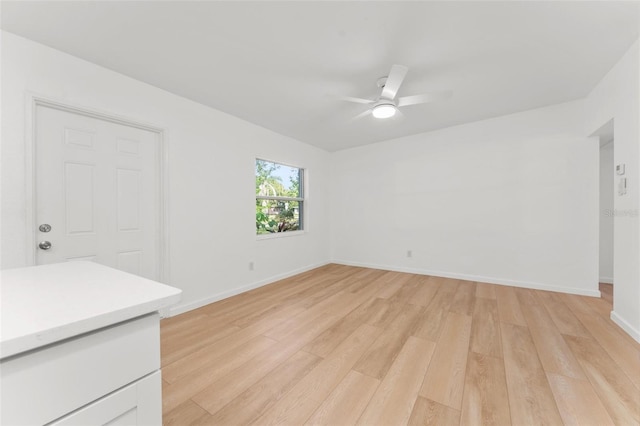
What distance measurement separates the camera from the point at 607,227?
359 centimetres

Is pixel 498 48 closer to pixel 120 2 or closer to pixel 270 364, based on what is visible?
pixel 120 2

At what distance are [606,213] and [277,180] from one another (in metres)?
4.98

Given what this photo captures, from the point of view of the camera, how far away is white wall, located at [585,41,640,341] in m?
2.03

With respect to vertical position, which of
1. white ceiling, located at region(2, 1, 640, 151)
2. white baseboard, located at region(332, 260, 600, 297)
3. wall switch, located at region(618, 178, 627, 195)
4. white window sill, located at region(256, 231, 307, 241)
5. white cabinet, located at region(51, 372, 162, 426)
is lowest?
white baseboard, located at region(332, 260, 600, 297)

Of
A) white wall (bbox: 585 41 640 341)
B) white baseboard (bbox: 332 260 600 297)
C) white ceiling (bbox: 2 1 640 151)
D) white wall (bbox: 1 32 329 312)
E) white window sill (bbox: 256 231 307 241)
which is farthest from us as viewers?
white window sill (bbox: 256 231 307 241)

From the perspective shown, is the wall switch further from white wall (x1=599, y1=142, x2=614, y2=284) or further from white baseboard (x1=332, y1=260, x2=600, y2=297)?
white wall (x1=599, y1=142, x2=614, y2=284)

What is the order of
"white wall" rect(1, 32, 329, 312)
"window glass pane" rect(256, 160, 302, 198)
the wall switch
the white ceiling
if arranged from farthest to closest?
"window glass pane" rect(256, 160, 302, 198)
the wall switch
"white wall" rect(1, 32, 329, 312)
the white ceiling

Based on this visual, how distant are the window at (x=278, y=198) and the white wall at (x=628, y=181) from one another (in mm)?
3919

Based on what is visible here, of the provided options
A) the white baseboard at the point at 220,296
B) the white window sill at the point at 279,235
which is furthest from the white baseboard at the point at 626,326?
the white window sill at the point at 279,235

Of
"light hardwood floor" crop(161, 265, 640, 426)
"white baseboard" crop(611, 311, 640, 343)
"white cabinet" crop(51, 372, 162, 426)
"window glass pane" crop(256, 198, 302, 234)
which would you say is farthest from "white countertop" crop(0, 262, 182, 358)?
"white baseboard" crop(611, 311, 640, 343)

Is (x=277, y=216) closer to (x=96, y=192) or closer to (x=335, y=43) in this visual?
(x=96, y=192)

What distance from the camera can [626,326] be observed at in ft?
6.95

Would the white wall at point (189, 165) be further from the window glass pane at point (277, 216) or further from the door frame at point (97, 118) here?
the window glass pane at point (277, 216)

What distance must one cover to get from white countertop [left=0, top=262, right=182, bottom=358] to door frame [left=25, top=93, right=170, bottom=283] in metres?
1.14
